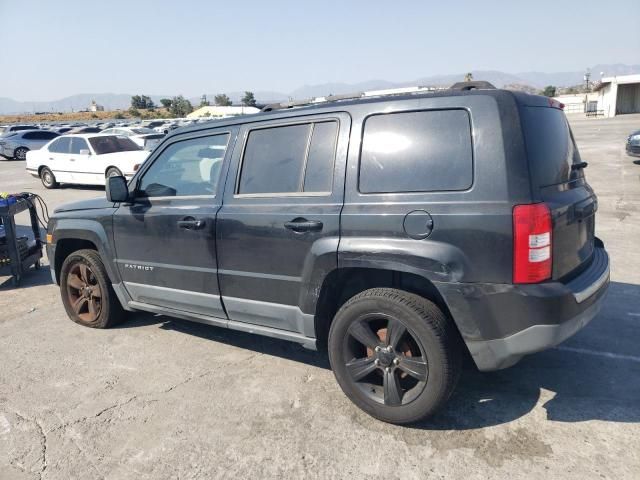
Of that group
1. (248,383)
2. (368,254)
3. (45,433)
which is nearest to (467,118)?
(368,254)

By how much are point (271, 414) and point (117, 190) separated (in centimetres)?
223

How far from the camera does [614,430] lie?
2.98m

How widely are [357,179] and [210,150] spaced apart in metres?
1.40

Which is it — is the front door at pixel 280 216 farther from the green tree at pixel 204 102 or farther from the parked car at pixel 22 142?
the green tree at pixel 204 102

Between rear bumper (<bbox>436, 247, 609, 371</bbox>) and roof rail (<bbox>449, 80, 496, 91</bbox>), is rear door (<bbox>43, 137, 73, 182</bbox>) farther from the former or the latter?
rear bumper (<bbox>436, 247, 609, 371</bbox>)

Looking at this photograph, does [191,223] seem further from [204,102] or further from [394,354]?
[204,102]

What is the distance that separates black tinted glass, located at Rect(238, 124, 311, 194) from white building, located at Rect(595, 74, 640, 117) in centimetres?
5167

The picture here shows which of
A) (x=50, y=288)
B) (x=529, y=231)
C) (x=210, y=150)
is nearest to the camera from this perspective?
(x=529, y=231)

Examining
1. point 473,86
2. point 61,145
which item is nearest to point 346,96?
point 473,86

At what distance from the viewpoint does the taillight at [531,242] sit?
2.64m

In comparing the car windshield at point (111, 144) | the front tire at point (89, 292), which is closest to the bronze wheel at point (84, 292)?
the front tire at point (89, 292)

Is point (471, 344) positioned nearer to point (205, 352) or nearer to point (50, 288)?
point (205, 352)

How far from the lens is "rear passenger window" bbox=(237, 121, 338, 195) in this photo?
10.9 ft

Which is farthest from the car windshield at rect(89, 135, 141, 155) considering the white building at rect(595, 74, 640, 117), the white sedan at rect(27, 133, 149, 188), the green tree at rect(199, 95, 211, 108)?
the green tree at rect(199, 95, 211, 108)
